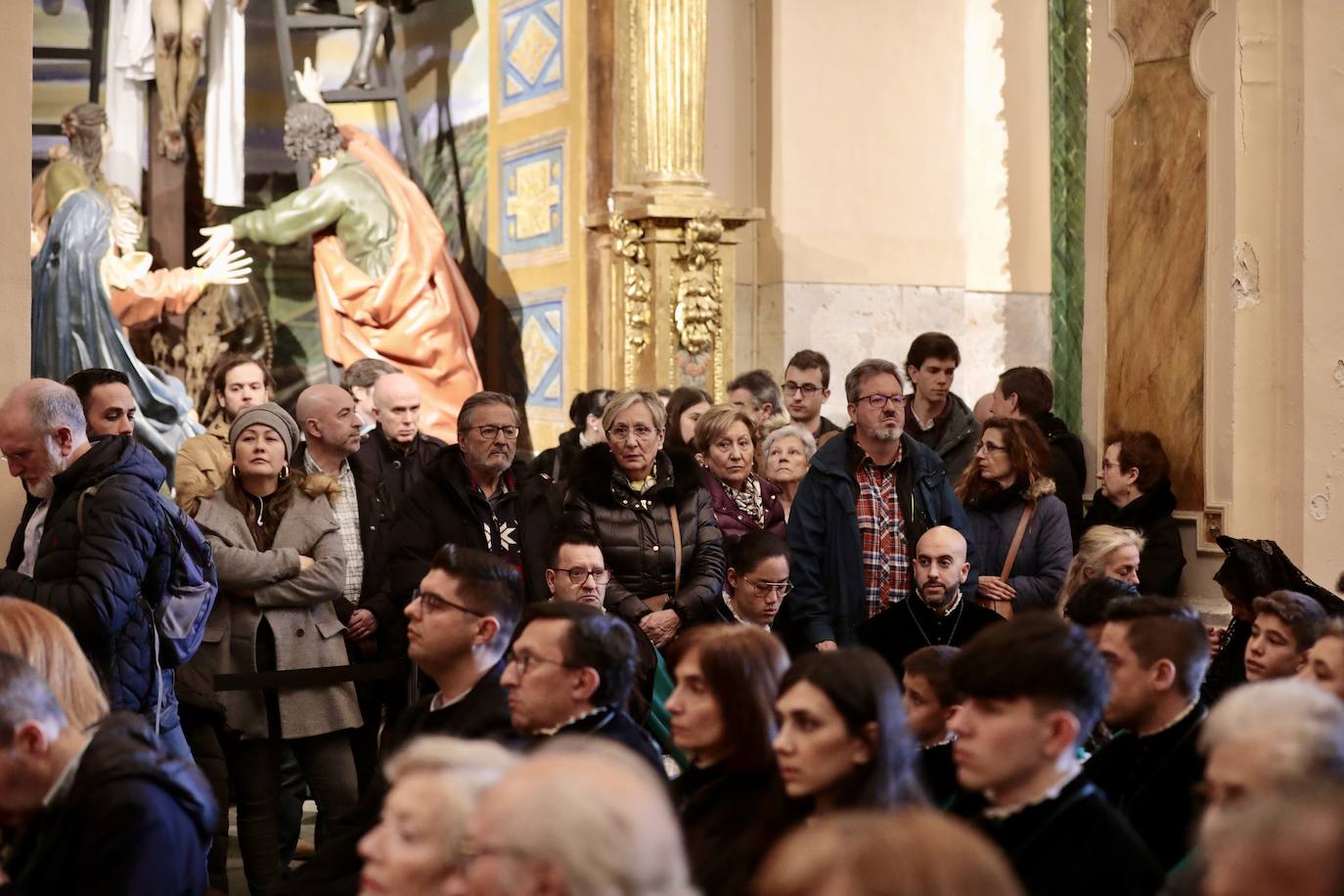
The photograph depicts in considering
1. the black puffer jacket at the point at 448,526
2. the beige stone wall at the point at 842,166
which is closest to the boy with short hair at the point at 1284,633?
the black puffer jacket at the point at 448,526

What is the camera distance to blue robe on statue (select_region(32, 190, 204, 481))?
9516 millimetres

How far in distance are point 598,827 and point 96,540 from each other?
118 inches

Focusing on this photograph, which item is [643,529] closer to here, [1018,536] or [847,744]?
[1018,536]

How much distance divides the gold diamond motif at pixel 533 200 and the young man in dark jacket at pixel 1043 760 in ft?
23.0

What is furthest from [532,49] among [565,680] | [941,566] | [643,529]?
[565,680]

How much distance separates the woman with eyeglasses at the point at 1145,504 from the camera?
22.9 feet

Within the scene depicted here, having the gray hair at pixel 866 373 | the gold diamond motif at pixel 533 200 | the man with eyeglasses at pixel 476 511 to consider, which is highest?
the gold diamond motif at pixel 533 200

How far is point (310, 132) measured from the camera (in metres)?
10.2

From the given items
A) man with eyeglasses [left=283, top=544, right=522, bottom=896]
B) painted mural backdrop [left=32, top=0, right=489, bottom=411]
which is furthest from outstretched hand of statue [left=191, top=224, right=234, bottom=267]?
man with eyeglasses [left=283, top=544, right=522, bottom=896]

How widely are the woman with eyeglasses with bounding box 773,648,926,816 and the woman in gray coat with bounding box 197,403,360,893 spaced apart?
2881 mm

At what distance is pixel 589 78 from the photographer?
32.2 ft

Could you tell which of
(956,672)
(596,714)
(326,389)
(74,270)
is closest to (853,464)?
(326,389)

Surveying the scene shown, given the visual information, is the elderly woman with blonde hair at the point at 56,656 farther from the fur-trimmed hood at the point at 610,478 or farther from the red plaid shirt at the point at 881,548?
the red plaid shirt at the point at 881,548

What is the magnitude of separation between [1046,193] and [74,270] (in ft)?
18.0
